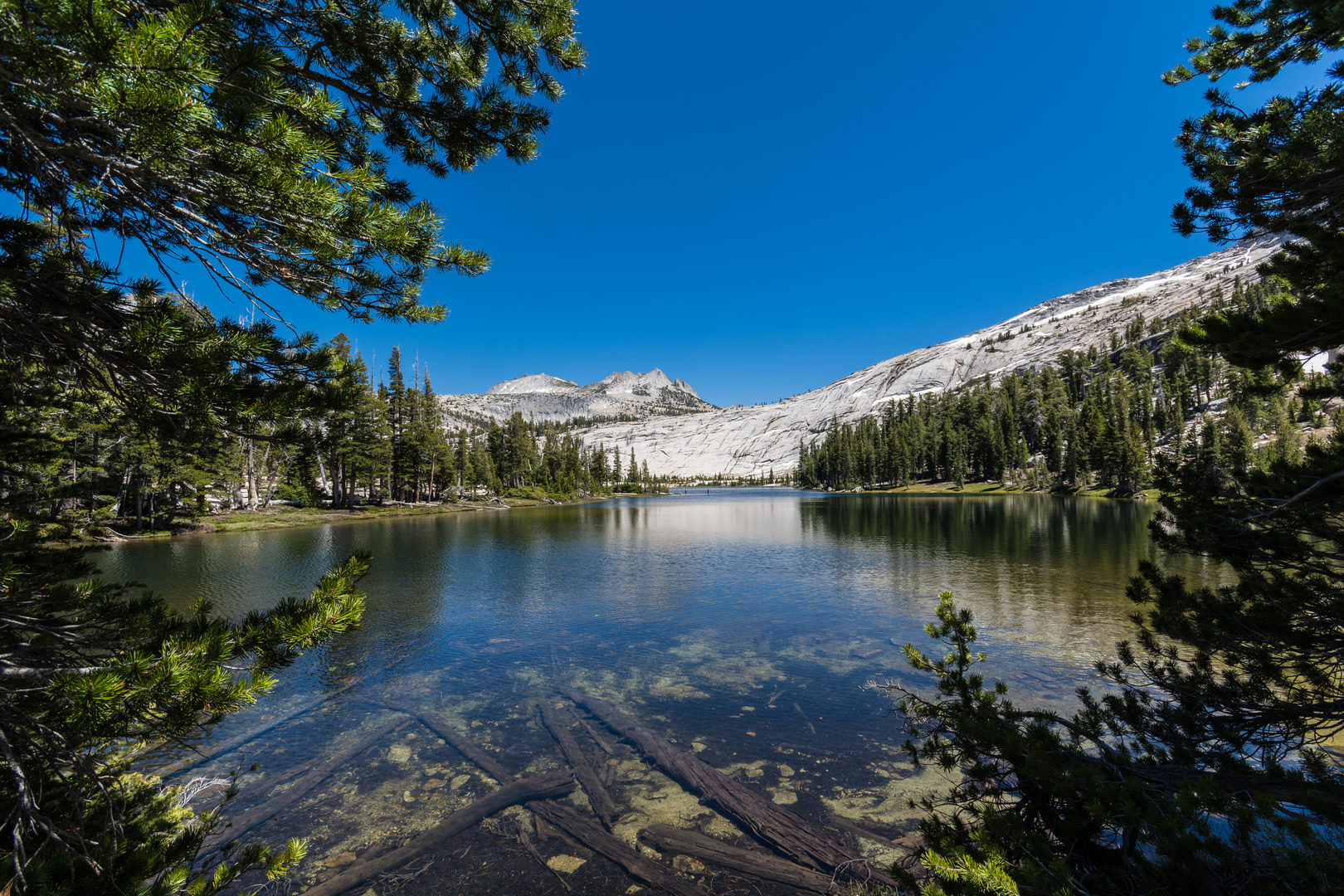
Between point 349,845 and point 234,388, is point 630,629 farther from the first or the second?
point 234,388

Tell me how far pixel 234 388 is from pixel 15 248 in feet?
7.40

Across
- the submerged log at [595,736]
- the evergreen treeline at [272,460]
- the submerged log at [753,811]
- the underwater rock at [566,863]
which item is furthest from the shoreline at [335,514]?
the submerged log at [753,811]

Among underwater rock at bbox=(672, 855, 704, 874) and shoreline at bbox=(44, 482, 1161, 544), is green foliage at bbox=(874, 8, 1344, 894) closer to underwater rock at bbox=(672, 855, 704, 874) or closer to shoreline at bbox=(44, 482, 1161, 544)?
underwater rock at bbox=(672, 855, 704, 874)

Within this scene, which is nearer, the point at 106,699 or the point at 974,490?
the point at 106,699

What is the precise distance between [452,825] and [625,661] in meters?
7.00

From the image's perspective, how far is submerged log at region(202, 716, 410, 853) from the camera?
7098mm

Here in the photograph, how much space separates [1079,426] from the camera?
8188 cm

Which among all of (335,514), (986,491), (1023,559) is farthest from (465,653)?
(986,491)

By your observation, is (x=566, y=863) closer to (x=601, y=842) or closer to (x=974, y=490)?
(x=601, y=842)

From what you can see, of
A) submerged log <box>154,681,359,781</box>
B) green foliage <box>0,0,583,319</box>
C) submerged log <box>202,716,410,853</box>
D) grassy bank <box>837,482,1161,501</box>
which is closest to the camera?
green foliage <box>0,0,583,319</box>

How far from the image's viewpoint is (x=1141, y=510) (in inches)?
1981

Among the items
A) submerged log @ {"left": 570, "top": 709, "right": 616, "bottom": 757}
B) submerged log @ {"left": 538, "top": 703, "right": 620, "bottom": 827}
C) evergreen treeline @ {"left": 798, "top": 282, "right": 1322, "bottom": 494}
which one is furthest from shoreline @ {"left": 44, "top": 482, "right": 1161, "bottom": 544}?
submerged log @ {"left": 570, "top": 709, "right": 616, "bottom": 757}

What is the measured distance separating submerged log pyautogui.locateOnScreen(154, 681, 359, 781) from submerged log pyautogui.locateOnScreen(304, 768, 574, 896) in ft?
11.3

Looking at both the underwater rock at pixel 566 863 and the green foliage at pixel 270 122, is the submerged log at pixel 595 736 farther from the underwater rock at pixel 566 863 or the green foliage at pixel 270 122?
the green foliage at pixel 270 122
